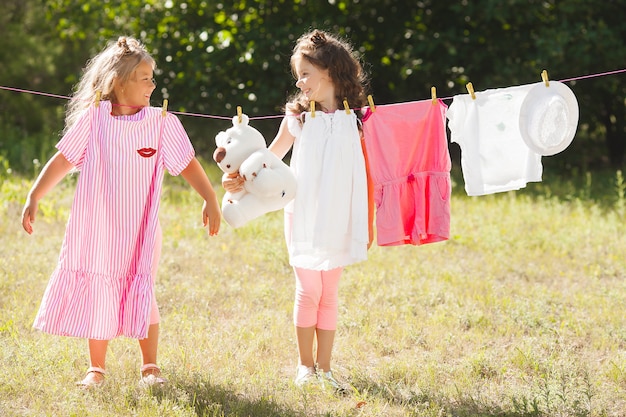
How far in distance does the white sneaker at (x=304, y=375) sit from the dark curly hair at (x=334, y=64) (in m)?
1.15

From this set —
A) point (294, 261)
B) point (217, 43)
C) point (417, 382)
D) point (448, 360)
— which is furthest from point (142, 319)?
point (217, 43)

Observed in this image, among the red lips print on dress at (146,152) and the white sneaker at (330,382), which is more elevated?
the red lips print on dress at (146,152)

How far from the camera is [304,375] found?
152 inches

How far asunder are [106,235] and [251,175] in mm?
664

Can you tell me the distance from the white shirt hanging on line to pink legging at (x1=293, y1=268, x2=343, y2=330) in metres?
0.79

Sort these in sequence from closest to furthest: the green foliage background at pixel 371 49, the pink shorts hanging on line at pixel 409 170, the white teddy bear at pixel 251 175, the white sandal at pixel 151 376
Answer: the white teddy bear at pixel 251 175
the white sandal at pixel 151 376
the pink shorts hanging on line at pixel 409 170
the green foliage background at pixel 371 49

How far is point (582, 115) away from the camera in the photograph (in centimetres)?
1001

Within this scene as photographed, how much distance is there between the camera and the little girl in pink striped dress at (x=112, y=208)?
11.9 feet

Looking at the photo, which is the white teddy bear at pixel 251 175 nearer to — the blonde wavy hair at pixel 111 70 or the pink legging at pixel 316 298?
the pink legging at pixel 316 298

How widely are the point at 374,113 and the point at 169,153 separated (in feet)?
3.04

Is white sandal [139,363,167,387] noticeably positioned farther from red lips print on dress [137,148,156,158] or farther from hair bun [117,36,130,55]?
hair bun [117,36,130,55]

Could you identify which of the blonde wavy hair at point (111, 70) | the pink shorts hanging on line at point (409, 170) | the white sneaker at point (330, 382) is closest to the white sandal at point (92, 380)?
the white sneaker at point (330, 382)

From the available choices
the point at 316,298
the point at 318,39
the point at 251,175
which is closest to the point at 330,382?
the point at 316,298

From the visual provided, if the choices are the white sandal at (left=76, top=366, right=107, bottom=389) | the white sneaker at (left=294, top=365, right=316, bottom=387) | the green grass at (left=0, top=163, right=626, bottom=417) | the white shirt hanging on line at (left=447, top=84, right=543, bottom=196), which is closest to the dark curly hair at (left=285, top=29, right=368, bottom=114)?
the white shirt hanging on line at (left=447, top=84, right=543, bottom=196)
